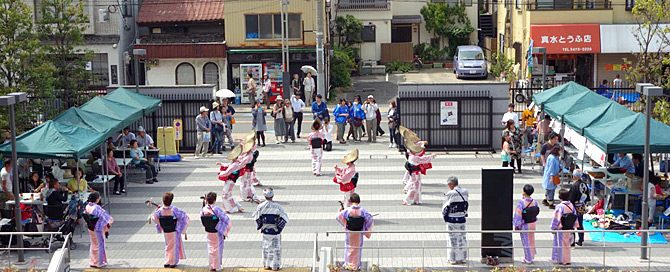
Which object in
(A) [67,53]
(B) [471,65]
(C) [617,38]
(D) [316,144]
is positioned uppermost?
(C) [617,38]

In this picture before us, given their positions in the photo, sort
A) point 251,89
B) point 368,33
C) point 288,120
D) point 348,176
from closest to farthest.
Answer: point 348,176
point 288,120
point 251,89
point 368,33

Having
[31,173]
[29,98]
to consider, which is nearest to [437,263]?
[31,173]

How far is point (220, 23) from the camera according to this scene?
147ft

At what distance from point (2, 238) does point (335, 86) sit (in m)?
28.0

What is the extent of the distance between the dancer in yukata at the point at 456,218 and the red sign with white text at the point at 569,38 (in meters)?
25.3

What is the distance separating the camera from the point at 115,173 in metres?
24.0

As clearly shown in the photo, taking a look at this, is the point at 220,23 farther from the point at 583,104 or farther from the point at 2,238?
the point at 2,238

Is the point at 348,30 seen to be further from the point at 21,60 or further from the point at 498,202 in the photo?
the point at 498,202

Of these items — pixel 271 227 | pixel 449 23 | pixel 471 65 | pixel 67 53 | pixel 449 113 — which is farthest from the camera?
pixel 449 23

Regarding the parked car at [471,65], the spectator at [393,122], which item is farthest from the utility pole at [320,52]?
the spectator at [393,122]

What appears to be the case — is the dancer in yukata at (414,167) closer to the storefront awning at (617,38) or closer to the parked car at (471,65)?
the storefront awning at (617,38)

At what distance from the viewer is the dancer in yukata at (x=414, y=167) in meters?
22.6

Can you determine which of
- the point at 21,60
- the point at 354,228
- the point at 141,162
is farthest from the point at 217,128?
the point at 354,228

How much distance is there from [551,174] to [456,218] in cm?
494
